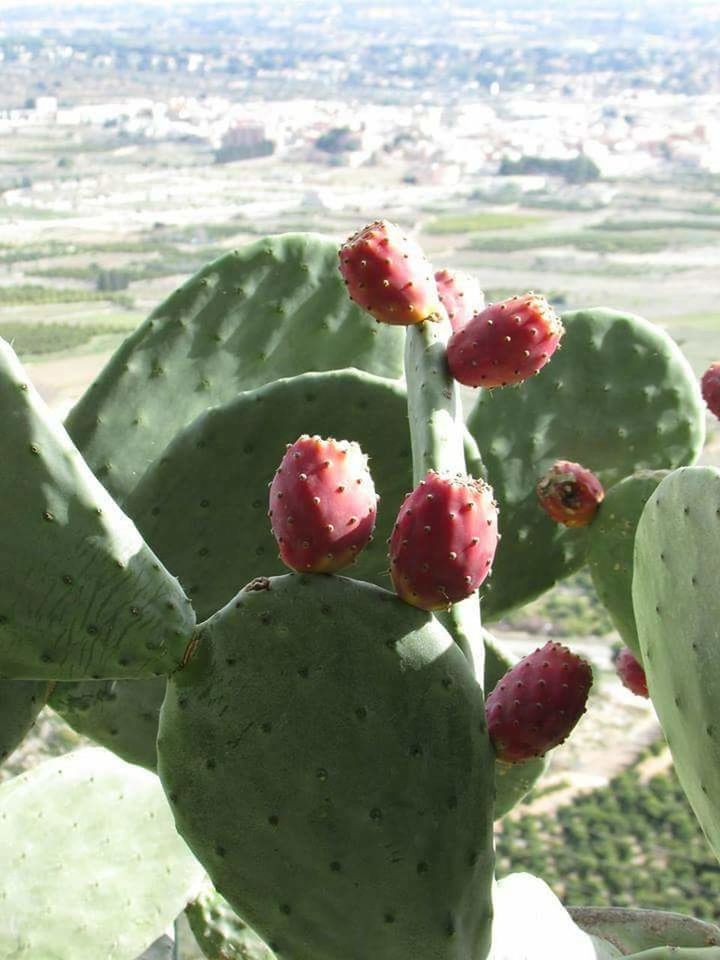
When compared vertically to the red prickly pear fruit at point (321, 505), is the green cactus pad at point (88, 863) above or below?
below

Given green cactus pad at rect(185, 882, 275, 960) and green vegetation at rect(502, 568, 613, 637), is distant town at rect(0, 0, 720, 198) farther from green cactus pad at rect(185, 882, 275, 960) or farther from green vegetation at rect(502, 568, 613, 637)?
green cactus pad at rect(185, 882, 275, 960)

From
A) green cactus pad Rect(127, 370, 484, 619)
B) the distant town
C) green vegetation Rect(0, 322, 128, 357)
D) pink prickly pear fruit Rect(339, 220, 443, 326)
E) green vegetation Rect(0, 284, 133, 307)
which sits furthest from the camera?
the distant town

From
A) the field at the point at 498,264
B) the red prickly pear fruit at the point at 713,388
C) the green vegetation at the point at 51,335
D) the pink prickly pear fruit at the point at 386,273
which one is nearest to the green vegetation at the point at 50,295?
the field at the point at 498,264

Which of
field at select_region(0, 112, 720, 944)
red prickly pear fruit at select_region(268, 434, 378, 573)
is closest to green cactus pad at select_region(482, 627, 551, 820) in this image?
red prickly pear fruit at select_region(268, 434, 378, 573)

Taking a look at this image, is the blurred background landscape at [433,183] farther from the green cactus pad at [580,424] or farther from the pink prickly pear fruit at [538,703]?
the pink prickly pear fruit at [538,703]

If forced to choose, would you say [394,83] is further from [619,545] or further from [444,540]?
[444,540]
